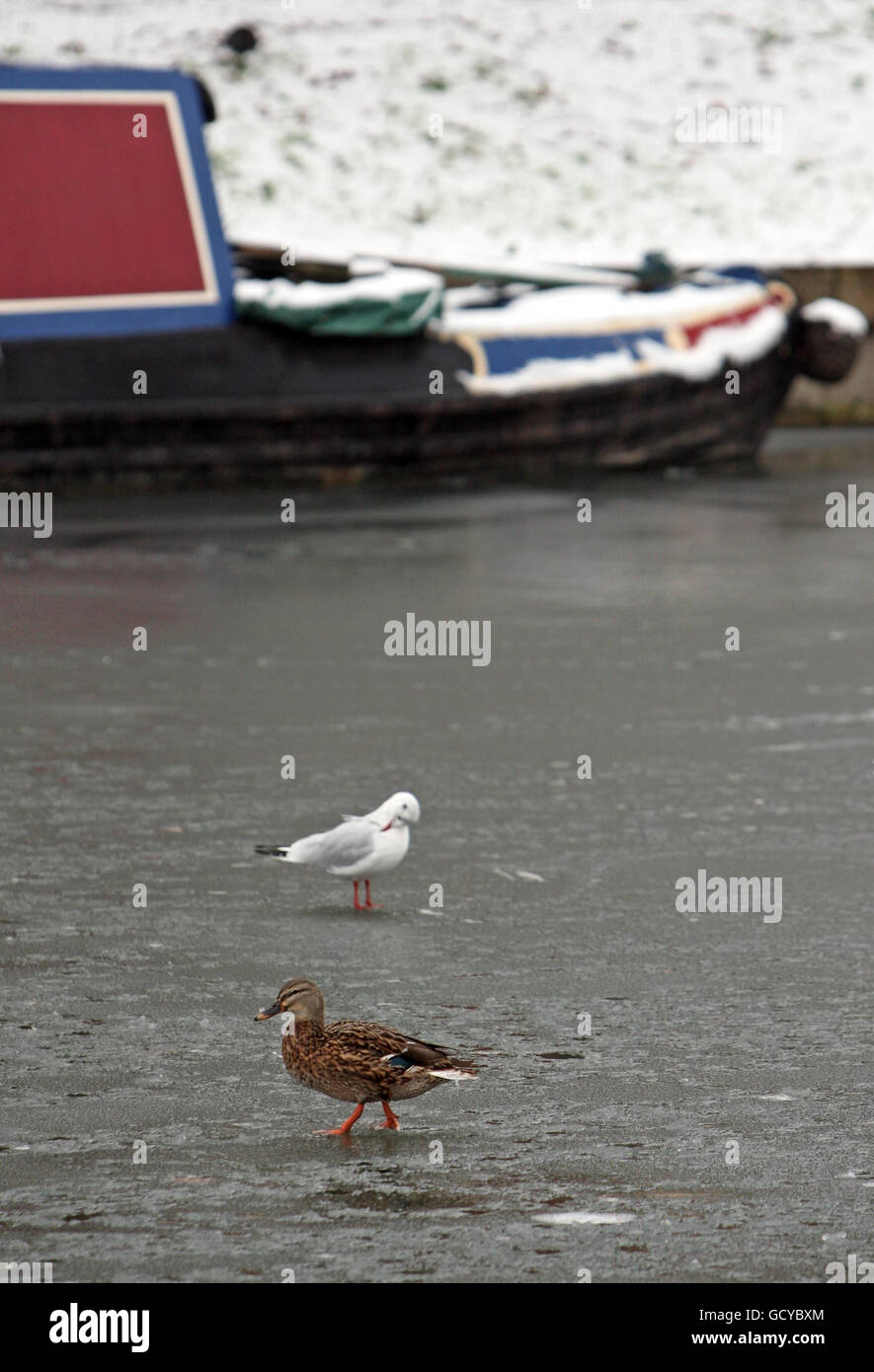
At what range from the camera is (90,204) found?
18.0 metres

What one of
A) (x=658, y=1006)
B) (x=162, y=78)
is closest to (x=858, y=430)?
(x=162, y=78)

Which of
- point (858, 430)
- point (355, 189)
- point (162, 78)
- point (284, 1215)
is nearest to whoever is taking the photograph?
point (284, 1215)

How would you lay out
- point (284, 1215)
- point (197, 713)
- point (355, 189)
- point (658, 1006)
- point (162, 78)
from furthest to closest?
point (355, 189) → point (162, 78) → point (197, 713) → point (658, 1006) → point (284, 1215)

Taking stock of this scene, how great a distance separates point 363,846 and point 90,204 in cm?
1308

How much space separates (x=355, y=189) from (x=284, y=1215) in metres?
29.3

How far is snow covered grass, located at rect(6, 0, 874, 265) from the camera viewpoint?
31.3 meters

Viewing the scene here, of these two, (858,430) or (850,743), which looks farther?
(858,430)

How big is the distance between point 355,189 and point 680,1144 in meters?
28.9

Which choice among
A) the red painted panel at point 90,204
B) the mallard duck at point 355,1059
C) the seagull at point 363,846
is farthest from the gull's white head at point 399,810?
the red painted panel at point 90,204

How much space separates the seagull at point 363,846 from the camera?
5.81 m

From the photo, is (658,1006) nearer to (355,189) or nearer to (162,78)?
(162,78)

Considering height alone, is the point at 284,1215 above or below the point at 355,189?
below

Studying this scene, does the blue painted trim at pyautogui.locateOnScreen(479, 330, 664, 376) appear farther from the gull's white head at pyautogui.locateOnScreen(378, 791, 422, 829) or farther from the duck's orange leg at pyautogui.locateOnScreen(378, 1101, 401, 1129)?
the duck's orange leg at pyautogui.locateOnScreen(378, 1101, 401, 1129)

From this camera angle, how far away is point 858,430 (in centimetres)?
2506
